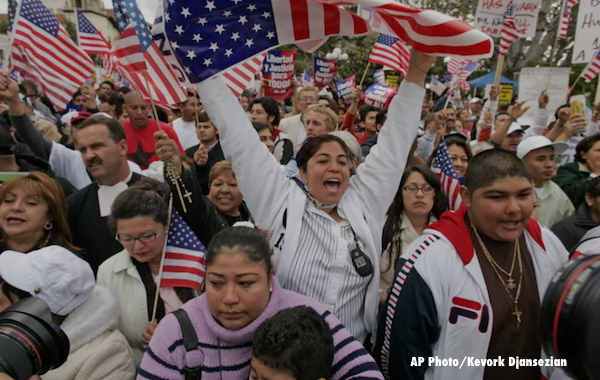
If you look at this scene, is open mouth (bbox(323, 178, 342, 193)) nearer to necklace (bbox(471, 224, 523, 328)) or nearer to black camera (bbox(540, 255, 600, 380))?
necklace (bbox(471, 224, 523, 328))

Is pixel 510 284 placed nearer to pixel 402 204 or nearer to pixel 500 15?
pixel 402 204

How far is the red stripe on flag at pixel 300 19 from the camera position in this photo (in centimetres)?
274

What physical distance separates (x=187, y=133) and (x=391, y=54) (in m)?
3.19

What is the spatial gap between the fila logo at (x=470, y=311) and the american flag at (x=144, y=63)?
2.47m

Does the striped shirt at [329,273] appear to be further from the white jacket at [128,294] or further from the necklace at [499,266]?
the white jacket at [128,294]


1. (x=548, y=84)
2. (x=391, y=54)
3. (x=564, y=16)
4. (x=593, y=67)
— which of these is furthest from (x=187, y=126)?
(x=564, y=16)

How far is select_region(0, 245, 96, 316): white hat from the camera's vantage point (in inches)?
78.8

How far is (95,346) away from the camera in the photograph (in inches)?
83.0

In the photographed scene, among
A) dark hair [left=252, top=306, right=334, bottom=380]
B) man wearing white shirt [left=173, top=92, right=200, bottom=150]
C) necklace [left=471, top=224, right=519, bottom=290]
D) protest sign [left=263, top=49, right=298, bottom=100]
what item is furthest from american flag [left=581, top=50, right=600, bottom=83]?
dark hair [left=252, top=306, right=334, bottom=380]

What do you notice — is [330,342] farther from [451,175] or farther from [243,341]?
[451,175]

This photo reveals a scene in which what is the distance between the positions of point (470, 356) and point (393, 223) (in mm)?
1430

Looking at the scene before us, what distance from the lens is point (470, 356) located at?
217 cm

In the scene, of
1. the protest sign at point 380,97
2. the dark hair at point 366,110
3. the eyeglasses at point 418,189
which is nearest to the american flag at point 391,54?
the dark hair at point 366,110

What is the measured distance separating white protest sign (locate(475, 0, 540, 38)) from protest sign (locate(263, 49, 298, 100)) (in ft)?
10.2
